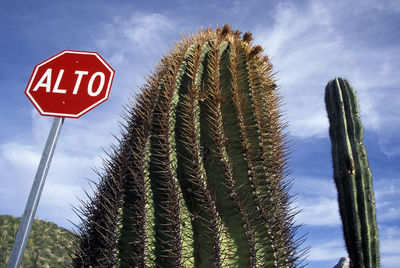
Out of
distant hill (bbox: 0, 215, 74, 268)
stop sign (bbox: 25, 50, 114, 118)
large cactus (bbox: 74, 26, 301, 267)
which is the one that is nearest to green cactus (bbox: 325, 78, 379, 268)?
large cactus (bbox: 74, 26, 301, 267)

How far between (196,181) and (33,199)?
98 centimetres

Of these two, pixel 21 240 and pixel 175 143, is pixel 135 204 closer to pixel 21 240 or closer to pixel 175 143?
pixel 175 143

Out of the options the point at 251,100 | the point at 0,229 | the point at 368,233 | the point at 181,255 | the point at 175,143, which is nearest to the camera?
the point at 181,255

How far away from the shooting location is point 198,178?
187cm

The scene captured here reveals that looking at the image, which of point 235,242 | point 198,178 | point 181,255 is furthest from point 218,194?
point 181,255

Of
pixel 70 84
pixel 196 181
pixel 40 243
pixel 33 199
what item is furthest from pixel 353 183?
pixel 40 243

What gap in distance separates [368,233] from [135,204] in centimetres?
477

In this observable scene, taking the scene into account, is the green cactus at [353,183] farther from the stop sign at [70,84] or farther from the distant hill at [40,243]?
the distant hill at [40,243]

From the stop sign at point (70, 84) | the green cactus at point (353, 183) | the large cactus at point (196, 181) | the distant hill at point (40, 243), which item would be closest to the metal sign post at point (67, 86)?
the stop sign at point (70, 84)

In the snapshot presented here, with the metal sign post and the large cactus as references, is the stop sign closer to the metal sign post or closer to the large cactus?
the metal sign post

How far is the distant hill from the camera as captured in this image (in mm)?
13883

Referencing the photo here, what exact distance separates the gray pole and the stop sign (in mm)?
132

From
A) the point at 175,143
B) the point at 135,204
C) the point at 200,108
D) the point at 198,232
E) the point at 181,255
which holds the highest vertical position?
the point at 200,108

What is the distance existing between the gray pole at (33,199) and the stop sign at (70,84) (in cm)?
13
